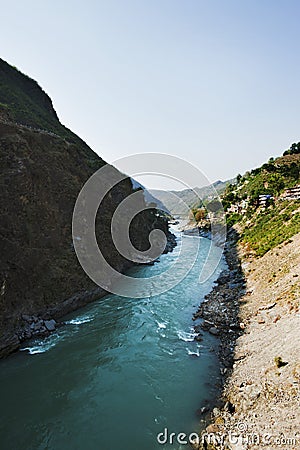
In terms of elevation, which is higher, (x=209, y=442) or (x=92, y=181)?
(x=92, y=181)

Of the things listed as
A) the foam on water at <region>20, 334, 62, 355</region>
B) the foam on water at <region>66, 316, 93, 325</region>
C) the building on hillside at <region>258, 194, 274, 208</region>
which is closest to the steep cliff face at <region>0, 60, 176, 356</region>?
the foam on water at <region>20, 334, 62, 355</region>

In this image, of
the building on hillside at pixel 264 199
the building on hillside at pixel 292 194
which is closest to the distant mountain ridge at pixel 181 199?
the building on hillside at pixel 264 199

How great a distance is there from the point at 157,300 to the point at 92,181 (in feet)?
60.0

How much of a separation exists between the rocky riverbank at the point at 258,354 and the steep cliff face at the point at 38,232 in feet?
35.7

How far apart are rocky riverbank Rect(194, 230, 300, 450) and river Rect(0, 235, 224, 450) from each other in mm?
1045

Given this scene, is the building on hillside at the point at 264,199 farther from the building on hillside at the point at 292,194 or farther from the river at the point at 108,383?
the river at the point at 108,383

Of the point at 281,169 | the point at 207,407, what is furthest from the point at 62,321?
the point at 281,169

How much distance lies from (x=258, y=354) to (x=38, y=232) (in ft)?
59.2

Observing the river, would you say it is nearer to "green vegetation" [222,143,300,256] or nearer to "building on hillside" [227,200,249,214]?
"green vegetation" [222,143,300,256]

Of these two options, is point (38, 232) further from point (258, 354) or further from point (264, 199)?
point (264, 199)

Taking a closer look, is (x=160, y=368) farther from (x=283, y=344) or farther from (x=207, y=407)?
(x=283, y=344)

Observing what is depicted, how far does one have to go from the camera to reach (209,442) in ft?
32.3

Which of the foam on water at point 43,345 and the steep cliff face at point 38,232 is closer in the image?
the foam on water at point 43,345

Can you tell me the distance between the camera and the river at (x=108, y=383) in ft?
35.3
